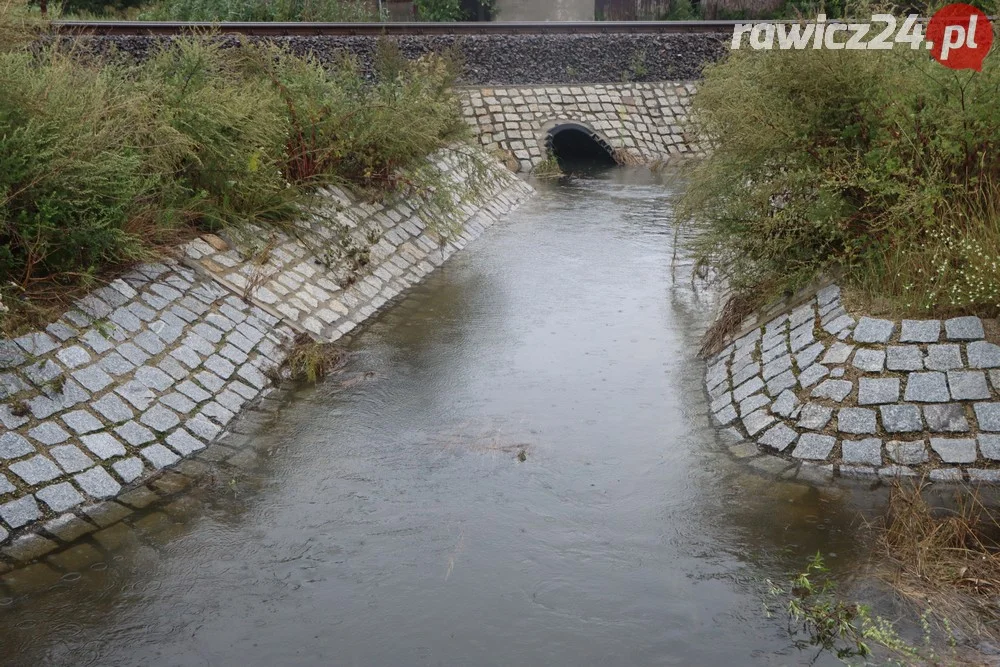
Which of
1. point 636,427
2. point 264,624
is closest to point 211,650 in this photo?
point 264,624

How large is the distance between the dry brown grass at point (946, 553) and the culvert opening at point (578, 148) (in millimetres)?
17458

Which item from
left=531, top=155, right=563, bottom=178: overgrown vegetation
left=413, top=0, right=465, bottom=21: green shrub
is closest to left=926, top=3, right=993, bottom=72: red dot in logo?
left=531, top=155, right=563, bottom=178: overgrown vegetation

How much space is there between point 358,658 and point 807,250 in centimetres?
559

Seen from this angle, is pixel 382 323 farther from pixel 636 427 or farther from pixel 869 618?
pixel 869 618

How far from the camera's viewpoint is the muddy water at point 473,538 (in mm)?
5684


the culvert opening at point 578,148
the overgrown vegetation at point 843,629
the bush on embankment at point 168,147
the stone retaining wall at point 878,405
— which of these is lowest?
the culvert opening at point 578,148

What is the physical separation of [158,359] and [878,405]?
18.1ft

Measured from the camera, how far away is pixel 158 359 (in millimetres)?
8367

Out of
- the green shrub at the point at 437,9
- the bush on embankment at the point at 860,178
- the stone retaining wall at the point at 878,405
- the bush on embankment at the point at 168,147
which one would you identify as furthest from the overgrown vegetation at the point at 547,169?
the stone retaining wall at the point at 878,405

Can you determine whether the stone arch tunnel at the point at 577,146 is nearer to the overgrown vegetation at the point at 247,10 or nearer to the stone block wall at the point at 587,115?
the stone block wall at the point at 587,115

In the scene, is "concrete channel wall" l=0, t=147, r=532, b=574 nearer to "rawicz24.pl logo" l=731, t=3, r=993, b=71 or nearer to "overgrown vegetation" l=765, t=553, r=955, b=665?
"overgrown vegetation" l=765, t=553, r=955, b=665

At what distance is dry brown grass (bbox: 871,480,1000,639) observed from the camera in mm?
5773

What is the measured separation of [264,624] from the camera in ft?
19.1

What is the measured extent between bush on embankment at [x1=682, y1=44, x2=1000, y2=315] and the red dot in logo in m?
0.13
